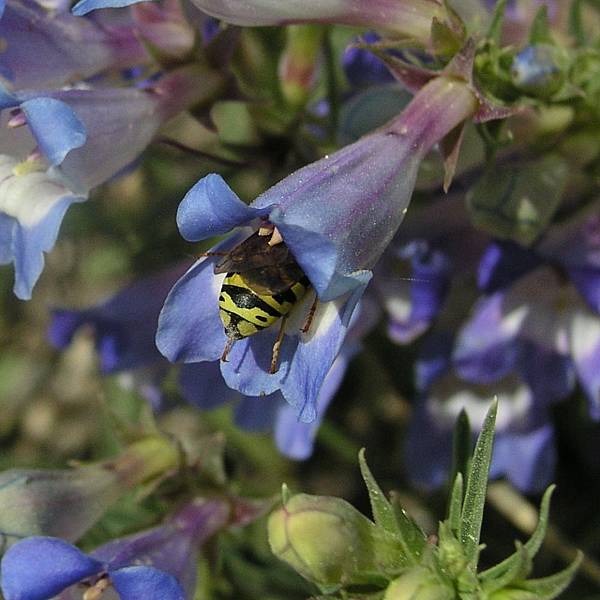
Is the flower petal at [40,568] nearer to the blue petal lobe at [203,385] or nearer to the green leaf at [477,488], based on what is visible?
Answer: the green leaf at [477,488]

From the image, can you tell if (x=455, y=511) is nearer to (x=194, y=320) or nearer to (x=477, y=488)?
(x=477, y=488)

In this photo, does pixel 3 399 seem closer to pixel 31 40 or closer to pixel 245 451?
pixel 245 451

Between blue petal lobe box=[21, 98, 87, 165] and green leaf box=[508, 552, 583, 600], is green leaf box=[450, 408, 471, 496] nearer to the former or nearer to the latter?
green leaf box=[508, 552, 583, 600]

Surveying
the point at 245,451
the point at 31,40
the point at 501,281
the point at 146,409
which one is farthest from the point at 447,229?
the point at 245,451

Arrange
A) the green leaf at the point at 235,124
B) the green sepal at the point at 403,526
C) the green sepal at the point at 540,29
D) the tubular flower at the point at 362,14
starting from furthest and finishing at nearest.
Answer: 1. the green leaf at the point at 235,124
2. the green sepal at the point at 540,29
3. the tubular flower at the point at 362,14
4. the green sepal at the point at 403,526

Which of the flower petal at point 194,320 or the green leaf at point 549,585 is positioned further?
the flower petal at point 194,320

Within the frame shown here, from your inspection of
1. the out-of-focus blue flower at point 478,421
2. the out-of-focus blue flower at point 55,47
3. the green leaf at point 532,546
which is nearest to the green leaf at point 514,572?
the green leaf at point 532,546

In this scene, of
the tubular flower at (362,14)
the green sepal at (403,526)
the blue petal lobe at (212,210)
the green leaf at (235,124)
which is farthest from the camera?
the green leaf at (235,124)
